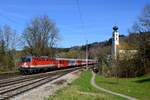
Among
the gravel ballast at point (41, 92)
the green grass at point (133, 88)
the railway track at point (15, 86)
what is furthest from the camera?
the green grass at point (133, 88)

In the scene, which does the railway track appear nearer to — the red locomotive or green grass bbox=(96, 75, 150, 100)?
green grass bbox=(96, 75, 150, 100)

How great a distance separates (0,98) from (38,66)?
48317 mm

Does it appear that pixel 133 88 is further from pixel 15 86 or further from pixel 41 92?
pixel 15 86

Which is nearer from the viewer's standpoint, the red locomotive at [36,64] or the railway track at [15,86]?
the railway track at [15,86]

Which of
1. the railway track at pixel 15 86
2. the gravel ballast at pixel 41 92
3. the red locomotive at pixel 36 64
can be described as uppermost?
the red locomotive at pixel 36 64

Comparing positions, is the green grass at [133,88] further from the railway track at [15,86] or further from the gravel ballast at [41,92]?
the railway track at [15,86]

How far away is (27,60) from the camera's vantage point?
217 feet

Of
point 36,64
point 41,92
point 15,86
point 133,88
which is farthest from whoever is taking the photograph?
point 36,64

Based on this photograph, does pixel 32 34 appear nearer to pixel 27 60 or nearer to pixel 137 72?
pixel 27 60

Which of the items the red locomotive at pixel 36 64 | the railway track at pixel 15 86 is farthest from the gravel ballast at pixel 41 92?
the red locomotive at pixel 36 64

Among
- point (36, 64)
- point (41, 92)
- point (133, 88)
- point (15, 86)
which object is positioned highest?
point (36, 64)

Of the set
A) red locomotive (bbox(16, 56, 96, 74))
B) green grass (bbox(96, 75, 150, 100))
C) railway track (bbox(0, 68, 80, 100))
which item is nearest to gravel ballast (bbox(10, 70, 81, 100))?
railway track (bbox(0, 68, 80, 100))

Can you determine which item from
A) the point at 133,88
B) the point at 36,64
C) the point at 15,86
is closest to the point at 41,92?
the point at 15,86

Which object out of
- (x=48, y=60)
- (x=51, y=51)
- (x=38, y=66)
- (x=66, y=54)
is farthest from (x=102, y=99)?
(x=66, y=54)
